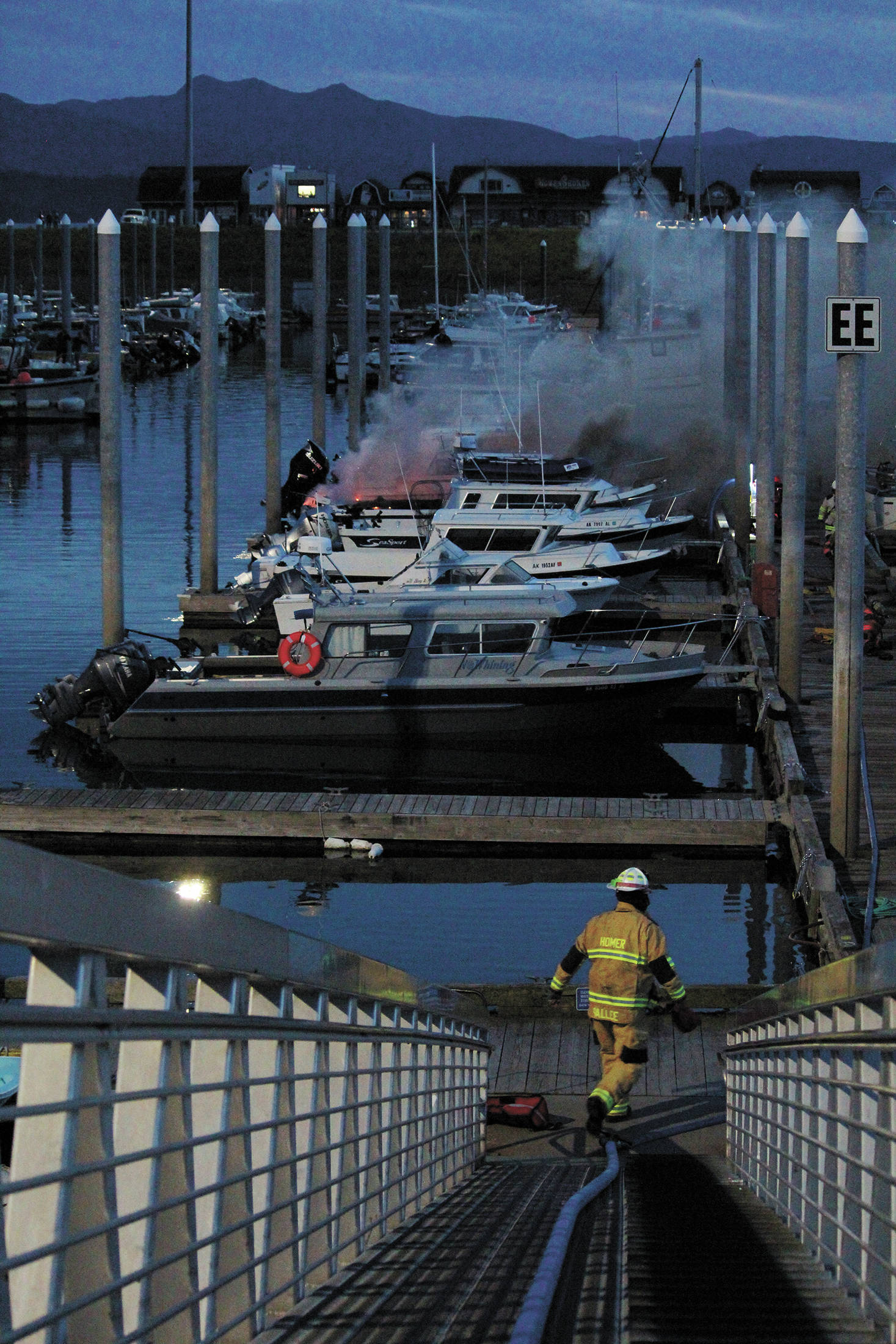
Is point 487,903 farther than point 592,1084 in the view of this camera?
Yes

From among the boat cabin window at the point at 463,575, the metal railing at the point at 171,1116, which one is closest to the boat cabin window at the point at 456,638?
the boat cabin window at the point at 463,575

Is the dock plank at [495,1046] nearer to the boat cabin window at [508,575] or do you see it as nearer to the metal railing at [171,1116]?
the metal railing at [171,1116]

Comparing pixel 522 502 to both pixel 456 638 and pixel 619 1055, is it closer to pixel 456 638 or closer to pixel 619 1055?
pixel 456 638

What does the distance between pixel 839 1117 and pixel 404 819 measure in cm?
1299

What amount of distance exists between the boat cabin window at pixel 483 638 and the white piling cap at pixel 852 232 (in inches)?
309

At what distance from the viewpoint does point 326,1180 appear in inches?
187

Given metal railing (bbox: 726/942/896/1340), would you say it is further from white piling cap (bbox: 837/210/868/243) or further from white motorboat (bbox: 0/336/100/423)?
white motorboat (bbox: 0/336/100/423)

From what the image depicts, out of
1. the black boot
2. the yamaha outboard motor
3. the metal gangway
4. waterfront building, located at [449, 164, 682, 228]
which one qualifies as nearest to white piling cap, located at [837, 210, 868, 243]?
the black boot

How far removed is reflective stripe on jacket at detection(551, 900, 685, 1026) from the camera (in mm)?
8172

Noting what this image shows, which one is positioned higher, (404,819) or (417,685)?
(417,685)

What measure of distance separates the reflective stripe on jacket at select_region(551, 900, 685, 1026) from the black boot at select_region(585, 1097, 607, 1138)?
45 cm

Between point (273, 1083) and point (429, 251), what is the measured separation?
419ft

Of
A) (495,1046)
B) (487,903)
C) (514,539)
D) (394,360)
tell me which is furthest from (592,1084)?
(394,360)

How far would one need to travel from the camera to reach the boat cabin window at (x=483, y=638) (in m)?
22.1
